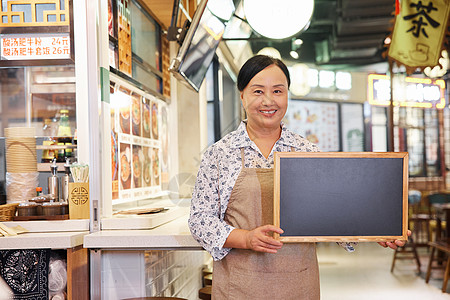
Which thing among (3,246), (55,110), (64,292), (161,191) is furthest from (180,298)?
(55,110)

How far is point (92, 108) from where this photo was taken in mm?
2619

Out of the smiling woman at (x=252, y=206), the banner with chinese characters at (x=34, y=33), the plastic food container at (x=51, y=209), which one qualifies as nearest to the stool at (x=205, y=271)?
the smiling woman at (x=252, y=206)

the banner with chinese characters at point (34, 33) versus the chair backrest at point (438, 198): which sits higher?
the banner with chinese characters at point (34, 33)

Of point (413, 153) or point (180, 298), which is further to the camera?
point (413, 153)

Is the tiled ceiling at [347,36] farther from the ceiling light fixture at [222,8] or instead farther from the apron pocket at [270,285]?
the apron pocket at [270,285]

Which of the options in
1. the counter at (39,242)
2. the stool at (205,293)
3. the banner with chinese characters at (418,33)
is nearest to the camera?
the counter at (39,242)

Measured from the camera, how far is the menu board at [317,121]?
4402 millimetres

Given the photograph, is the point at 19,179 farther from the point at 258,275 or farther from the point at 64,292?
the point at 258,275

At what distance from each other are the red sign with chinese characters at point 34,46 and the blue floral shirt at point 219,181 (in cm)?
137

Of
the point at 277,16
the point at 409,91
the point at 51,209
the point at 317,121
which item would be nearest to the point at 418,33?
the point at 277,16

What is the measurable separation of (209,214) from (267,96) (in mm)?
485

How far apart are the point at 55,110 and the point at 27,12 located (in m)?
1.70

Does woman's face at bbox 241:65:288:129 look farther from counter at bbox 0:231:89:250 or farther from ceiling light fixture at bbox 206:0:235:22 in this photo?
ceiling light fixture at bbox 206:0:235:22

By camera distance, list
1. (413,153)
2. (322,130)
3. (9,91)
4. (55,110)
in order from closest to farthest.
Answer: (55,110)
(322,130)
(9,91)
(413,153)
